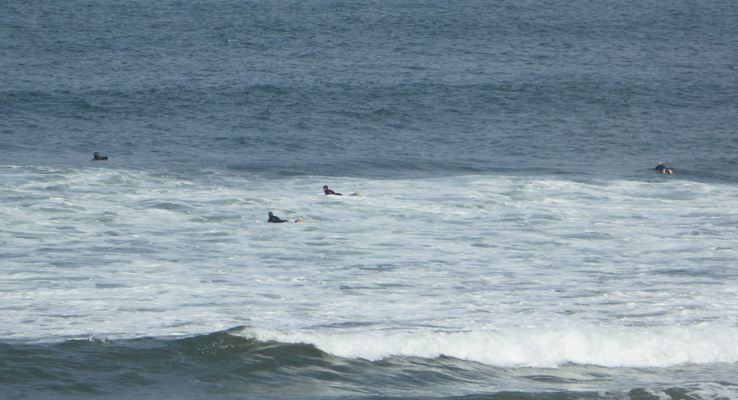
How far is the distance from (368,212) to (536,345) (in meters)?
11.5

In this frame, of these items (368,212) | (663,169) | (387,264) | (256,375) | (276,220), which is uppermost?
(663,169)

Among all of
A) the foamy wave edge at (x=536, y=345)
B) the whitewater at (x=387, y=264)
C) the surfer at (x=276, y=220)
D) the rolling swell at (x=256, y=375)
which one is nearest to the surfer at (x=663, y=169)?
the whitewater at (x=387, y=264)

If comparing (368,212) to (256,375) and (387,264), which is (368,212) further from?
(256,375)

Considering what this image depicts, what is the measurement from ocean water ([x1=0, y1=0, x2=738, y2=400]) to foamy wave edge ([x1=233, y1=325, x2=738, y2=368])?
0.18ft

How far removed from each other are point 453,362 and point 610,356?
2883 mm

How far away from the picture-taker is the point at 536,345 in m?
14.7

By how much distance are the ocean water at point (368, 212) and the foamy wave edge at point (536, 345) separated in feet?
0.18

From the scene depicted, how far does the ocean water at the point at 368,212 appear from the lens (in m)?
14.0

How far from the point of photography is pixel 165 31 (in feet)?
198

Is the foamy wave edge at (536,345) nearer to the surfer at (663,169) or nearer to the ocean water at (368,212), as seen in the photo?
the ocean water at (368,212)

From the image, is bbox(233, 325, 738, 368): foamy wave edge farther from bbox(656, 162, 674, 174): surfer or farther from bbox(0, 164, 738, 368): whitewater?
bbox(656, 162, 674, 174): surfer

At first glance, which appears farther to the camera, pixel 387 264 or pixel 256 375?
pixel 387 264

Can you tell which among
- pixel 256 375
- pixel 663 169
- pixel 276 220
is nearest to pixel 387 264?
pixel 276 220

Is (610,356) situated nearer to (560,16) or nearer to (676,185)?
(676,185)
